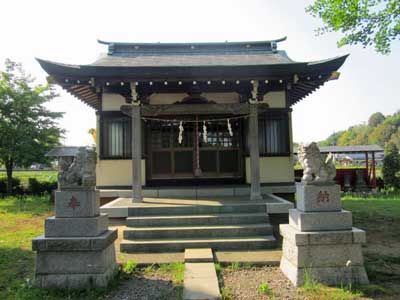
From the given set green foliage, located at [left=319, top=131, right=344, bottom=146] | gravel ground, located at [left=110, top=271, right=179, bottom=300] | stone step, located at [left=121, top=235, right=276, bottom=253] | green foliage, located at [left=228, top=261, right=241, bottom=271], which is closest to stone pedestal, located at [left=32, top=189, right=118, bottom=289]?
gravel ground, located at [left=110, top=271, right=179, bottom=300]

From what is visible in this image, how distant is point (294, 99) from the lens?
9773 mm

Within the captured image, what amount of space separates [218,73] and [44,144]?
12.3m

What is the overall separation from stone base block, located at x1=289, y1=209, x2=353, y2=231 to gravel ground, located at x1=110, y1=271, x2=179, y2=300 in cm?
205

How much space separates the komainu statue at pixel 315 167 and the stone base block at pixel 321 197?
9 centimetres

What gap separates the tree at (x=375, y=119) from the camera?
90.6 meters

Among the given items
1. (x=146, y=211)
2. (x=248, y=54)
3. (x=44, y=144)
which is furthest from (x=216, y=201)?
(x=44, y=144)

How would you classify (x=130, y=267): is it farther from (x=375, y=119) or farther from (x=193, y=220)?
(x=375, y=119)

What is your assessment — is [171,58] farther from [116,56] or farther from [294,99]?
[294,99]

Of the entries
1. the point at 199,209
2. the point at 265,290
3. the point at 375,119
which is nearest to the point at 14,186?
the point at 199,209

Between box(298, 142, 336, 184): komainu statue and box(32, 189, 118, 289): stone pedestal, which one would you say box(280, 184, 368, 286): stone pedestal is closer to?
box(298, 142, 336, 184): komainu statue

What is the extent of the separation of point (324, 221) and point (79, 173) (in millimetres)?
3629

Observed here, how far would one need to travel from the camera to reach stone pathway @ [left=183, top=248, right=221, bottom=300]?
341cm

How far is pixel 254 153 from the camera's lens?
21.6ft

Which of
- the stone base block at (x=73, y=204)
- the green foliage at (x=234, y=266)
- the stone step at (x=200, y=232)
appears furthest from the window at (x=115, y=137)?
the green foliage at (x=234, y=266)
